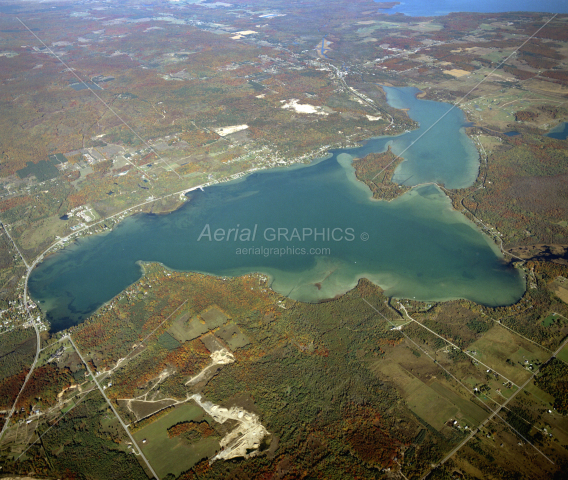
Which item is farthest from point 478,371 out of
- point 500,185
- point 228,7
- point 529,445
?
point 228,7

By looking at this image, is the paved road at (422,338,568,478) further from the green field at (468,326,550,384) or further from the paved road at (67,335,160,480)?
the paved road at (67,335,160,480)

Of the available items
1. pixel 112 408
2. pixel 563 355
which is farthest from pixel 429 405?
pixel 112 408

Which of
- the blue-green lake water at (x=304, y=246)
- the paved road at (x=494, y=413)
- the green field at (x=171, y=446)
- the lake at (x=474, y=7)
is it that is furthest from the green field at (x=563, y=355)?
the lake at (x=474, y=7)

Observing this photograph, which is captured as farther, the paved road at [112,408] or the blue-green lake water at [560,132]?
the blue-green lake water at [560,132]

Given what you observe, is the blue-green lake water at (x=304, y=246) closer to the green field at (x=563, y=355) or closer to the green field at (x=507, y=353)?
the green field at (x=507, y=353)

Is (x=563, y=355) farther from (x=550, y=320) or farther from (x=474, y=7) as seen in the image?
(x=474, y=7)

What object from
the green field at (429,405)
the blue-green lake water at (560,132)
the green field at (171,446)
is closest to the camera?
the green field at (171,446)

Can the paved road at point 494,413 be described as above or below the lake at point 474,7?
below

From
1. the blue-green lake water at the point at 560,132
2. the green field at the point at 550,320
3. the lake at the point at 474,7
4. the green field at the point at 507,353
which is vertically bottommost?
the green field at the point at 507,353
